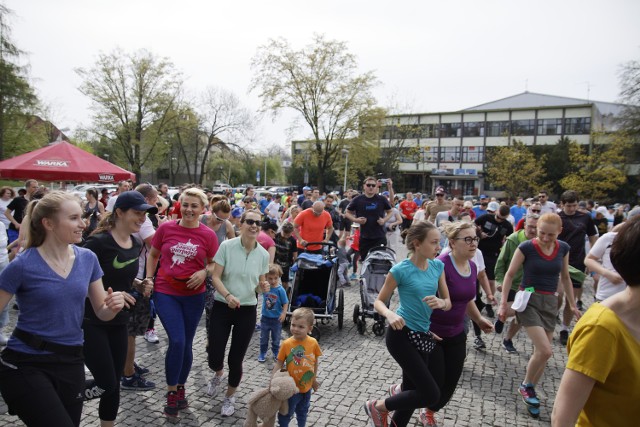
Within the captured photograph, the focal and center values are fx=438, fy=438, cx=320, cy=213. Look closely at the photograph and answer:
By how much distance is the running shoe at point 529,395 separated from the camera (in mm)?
4434

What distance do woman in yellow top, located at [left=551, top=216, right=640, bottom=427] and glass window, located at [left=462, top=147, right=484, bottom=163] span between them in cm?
6721

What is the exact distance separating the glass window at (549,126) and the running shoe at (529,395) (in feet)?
211

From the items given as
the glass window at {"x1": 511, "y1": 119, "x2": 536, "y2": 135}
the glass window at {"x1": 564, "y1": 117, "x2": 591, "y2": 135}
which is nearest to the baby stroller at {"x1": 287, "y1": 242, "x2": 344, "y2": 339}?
the glass window at {"x1": 511, "y1": 119, "x2": 536, "y2": 135}

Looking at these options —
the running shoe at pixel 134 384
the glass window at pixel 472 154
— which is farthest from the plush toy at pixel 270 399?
the glass window at pixel 472 154

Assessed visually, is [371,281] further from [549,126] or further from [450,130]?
[450,130]

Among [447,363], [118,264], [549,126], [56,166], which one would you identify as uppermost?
[549,126]

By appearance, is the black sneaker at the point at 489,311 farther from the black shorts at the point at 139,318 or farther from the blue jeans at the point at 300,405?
the black shorts at the point at 139,318

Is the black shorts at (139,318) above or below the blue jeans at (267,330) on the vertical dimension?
above

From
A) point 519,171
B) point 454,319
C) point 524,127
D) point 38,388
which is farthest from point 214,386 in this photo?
point 524,127

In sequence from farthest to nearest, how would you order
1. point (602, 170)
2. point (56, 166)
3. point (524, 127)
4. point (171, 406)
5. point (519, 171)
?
point (524, 127)
point (519, 171)
point (602, 170)
point (56, 166)
point (171, 406)

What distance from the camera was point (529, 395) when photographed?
4.51 m

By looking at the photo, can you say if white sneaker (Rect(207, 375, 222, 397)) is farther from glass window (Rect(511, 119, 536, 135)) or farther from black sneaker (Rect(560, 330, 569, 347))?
glass window (Rect(511, 119, 536, 135))

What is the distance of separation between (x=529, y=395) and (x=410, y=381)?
1719mm

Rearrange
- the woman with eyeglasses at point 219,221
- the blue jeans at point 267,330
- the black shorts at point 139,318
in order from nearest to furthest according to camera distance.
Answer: the black shorts at point 139,318, the blue jeans at point 267,330, the woman with eyeglasses at point 219,221
